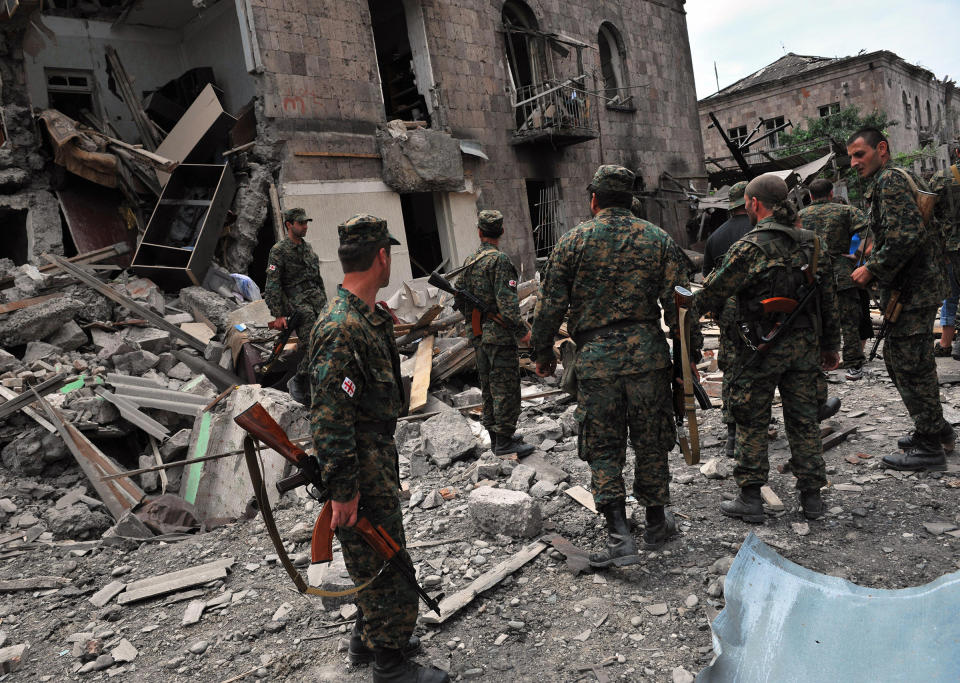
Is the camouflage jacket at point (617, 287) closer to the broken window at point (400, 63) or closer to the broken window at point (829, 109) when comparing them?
the broken window at point (400, 63)

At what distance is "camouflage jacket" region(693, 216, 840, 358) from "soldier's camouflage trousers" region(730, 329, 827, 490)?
Result: 0.26 metres

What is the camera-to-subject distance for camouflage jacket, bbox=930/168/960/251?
4.70m

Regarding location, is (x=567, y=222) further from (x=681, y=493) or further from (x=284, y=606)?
(x=284, y=606)

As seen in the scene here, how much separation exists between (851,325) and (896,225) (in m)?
2.62

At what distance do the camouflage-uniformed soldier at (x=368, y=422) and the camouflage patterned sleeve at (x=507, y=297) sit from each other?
2.38m

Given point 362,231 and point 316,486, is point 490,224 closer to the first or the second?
point 362,231

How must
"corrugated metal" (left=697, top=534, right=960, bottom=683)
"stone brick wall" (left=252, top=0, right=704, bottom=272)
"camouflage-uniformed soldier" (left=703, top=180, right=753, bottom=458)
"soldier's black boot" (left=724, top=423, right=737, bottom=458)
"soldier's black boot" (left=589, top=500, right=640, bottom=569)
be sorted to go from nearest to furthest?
"corrugated metal" (left=697, top=534, right=960, bottom=683)
"soldier's black boot" (left=589, top=500, right=640, bottom=569)
"camouflage-uniformed soldier" (left=703, top=180, right=753, bottom=458)
"soldier's black boot" (left=724, top=423, right=737, bottom=458)
"stone brick wall" (left=252, top=0, right=704, bottom=272)

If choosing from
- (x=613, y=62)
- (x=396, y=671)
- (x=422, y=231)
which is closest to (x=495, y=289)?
(x=396, y=671)

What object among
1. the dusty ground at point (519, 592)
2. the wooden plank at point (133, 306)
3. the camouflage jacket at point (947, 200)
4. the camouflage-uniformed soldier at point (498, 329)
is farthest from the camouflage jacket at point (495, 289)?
the wooden plank at point (133, 306)

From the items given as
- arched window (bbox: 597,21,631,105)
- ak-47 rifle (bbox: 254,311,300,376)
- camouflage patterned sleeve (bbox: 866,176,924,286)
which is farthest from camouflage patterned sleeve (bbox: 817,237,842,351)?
arched window (bbox: 597,21,631,105)

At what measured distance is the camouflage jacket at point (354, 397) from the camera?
2.23m

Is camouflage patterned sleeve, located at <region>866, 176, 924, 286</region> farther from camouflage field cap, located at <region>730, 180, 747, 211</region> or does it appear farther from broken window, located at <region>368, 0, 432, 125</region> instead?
broken window, located at <region>368, 0, 432, 125</region>

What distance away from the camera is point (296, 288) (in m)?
6.45

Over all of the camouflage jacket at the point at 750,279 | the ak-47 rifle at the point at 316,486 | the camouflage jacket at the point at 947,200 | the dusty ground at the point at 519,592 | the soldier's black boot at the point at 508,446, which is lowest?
the dusty ground at the point at 519,592
